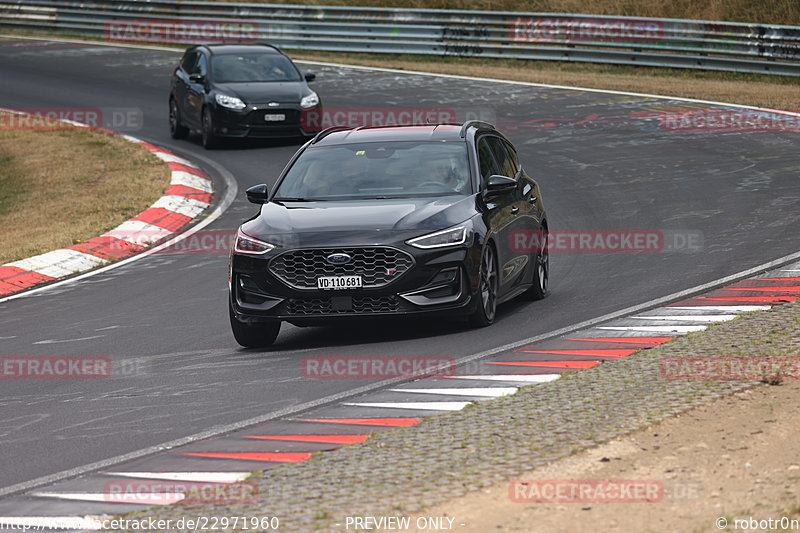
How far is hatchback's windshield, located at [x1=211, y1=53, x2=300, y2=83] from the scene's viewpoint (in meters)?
24.6

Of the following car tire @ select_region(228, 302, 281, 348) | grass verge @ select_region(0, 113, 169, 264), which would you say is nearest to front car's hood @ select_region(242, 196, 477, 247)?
car tire @ select_region(228, 302, 281, 348)

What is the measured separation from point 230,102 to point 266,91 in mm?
671

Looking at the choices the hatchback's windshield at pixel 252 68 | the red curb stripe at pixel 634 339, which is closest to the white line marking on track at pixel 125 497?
the red curb stripe at pixel 634 339

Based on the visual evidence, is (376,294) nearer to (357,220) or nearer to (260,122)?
(357,220)

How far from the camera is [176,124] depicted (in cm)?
2562

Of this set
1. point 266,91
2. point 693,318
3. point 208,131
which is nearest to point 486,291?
point 693,318

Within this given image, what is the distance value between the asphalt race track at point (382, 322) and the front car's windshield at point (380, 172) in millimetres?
1154

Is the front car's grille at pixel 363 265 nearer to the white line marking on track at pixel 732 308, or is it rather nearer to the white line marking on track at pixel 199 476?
the white line marking on track at pixel 732 308

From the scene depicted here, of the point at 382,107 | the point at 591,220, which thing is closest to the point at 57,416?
the point at 591,220

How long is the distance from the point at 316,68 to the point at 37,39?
12.6 m

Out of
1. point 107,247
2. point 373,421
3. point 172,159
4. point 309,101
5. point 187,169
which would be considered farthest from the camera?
point 309,101

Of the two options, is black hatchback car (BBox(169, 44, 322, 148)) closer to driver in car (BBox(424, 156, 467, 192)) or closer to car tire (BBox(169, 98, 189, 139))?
car tire (BBox(169, 98, 189, 139))

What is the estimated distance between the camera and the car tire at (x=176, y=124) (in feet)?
83.7

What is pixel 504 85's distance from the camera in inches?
1150
